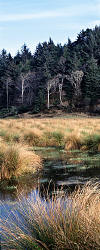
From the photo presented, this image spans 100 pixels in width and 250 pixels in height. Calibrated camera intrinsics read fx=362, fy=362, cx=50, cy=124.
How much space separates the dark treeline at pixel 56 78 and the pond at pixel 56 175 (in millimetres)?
42504

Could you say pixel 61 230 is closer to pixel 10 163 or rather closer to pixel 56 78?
pixel 10 163

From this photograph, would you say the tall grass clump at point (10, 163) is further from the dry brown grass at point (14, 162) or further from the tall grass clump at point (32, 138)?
the tall grass clump at point (32, 138)

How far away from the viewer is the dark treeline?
58.2 meters

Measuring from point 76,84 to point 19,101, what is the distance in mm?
12509

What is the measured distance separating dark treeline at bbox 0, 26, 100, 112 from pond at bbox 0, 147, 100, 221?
42504 mm

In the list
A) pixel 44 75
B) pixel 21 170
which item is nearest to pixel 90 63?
pixel 44 75

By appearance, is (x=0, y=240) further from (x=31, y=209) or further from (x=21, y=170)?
(x=21, y=170)

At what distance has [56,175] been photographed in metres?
10.3

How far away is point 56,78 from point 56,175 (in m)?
54.2

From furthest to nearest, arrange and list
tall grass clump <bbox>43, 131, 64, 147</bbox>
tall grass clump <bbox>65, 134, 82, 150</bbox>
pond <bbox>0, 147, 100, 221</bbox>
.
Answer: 1. tall grass clump <bbox>43, 131, 64, 147</bbox>
2. tall grass clump <bbox>65, 134, 82, 150</bbox>
3. pond <bbox>0, 147, 100, 221</bbox>

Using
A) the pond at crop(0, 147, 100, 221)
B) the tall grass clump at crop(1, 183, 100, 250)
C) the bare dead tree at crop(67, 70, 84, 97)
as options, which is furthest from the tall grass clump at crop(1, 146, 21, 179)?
the bare dead tree at crop(67, 70, 84, 97)

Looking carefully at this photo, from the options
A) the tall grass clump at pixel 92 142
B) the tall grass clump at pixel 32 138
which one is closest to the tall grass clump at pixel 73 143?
the tall grass clump at pixel 92 142

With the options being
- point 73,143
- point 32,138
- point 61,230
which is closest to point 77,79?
point 32,138

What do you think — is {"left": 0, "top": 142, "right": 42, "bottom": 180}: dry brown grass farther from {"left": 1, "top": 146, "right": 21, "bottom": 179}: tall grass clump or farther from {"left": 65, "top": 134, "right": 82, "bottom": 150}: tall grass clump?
{"left": 65, "top": 134, "right": 82, "bottom": 150}: tall grass clump
